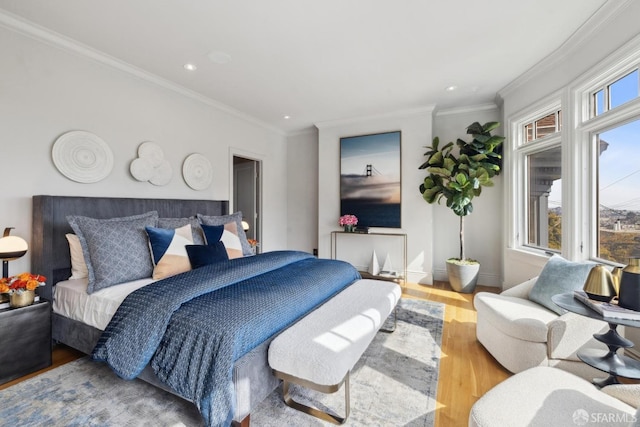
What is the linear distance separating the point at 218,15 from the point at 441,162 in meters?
3.29

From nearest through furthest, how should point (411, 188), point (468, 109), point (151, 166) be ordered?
point (151, 166), point (468, 109), point (411, 188)

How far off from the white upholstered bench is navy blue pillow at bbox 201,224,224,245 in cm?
154

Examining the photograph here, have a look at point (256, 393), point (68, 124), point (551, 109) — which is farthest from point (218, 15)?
point (551, 109)

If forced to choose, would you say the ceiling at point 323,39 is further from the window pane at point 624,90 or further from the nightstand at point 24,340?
the nightstand at point 24,340

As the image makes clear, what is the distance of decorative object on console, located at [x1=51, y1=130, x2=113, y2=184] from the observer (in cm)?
258

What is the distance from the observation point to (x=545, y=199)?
133 inches

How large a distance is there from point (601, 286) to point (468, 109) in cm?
351

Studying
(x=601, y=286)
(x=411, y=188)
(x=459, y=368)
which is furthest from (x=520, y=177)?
(x=459, y=368)

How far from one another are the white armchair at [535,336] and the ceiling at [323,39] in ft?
7.79

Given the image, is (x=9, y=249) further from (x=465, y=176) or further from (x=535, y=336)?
(x=465, y=176)

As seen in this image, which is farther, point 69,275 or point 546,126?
point 546,126

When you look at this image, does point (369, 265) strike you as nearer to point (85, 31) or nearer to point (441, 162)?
point (441, 162)

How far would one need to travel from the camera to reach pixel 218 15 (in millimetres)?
2285

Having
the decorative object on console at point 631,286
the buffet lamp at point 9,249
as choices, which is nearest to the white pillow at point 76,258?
the buffet lamp at point 9,249
